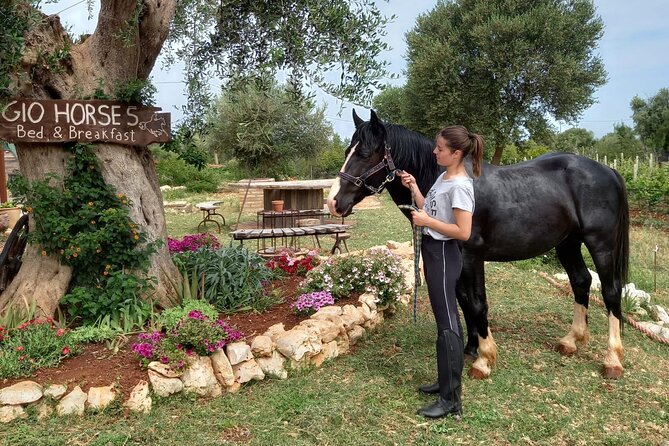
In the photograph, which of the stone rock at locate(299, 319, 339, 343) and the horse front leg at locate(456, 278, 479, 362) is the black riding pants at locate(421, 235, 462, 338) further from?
the stone rock at locate(299, 319, 339, 343)

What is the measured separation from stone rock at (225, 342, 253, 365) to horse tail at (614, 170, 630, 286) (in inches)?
130

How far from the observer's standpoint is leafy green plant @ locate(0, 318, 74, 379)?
3.50m

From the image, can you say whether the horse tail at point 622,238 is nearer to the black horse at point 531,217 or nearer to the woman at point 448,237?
the black horse at point 531,217

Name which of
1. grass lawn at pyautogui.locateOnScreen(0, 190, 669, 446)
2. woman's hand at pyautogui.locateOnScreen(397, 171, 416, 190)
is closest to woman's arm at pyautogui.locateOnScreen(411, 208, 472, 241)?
woman's hand at pyautogui.locateOnScreen(397, 171, 416, 190)

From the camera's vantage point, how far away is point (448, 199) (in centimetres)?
315

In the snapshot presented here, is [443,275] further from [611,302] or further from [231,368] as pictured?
[611,302]

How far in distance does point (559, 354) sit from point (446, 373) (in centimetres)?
186

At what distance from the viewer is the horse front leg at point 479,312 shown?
154 inches

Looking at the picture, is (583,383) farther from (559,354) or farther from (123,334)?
(123,334)

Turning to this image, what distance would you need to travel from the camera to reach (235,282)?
17.1 ft

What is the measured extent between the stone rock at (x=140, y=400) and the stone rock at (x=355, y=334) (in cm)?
188

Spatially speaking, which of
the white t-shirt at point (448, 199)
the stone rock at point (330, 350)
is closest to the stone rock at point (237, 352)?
the stone rock at point (330, 350)

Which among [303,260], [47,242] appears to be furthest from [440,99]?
[47,242]

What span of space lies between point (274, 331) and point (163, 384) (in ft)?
3.46
